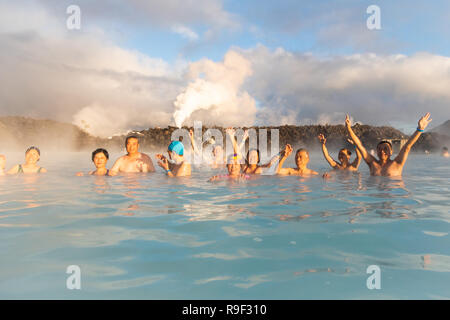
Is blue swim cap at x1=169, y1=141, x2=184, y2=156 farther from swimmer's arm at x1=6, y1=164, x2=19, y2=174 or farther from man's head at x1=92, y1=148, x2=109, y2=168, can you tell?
swimmer's arm at x1=6, y1=164, x2=19, y2=174

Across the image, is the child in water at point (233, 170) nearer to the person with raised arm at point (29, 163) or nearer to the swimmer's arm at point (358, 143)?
the swimmer's arm at point (358, 143)

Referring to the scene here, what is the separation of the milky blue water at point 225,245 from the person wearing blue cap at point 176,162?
2927 millimetres

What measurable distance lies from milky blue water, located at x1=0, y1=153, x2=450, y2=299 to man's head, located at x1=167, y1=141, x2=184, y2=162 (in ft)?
9.80

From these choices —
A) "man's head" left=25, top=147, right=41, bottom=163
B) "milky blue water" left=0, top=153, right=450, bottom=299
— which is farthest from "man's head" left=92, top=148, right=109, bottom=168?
"milky blue water" left=0, top=153, right=450, bottom=299

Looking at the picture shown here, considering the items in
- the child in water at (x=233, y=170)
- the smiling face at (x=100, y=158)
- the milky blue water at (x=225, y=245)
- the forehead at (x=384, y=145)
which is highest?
the forehead at (x=384, y=145)

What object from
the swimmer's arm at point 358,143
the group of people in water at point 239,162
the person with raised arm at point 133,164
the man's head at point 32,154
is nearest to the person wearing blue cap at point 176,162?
the group of people in water at point 239,162

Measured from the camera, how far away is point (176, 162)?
10.5 metres

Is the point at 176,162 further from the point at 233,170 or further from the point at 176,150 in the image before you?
the point at 233,170

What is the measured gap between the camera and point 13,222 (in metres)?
4.91

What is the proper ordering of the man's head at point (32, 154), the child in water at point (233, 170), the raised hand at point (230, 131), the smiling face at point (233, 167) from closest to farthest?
the raised hand at point (230, 131), the child in water at point (233, 170), the smiling face at point (233, 167), the man's head at point (32, 154)

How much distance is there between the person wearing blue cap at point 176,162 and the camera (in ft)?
32.1

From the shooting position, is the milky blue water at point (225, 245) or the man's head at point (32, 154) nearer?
the milky blue water at point (225, 245)
